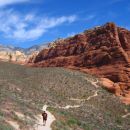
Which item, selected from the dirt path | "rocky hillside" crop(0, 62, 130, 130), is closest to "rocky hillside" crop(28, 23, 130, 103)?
"rocky hillside" crop(0, 62, 130, 130)

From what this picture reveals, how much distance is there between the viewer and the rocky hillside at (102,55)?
8250cm

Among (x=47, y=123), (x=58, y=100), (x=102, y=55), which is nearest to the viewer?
(x=47, y=123)

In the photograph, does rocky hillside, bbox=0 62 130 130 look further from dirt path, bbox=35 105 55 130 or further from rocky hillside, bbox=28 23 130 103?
rocky hillside, bbox=28 23 130 103

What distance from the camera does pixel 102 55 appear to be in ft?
294

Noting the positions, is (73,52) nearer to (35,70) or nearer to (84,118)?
(35,70)

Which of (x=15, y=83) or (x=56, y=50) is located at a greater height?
(x=56, y=50)

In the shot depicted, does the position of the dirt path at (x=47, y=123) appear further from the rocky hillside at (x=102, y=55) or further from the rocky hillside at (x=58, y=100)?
the rocky hillside at (x=102, y=55)

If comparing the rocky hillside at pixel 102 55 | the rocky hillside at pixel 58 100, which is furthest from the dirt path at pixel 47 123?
the rocky hillside at pixel 102 55

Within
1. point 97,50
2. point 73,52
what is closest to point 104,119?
point 97,50

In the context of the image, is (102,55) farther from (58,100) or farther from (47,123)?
(47,123)

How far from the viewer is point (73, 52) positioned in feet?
331

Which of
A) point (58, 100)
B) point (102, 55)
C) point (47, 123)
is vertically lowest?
point (47, 123)

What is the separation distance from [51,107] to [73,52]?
47.0 metres

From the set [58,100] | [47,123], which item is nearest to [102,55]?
[58,100]
